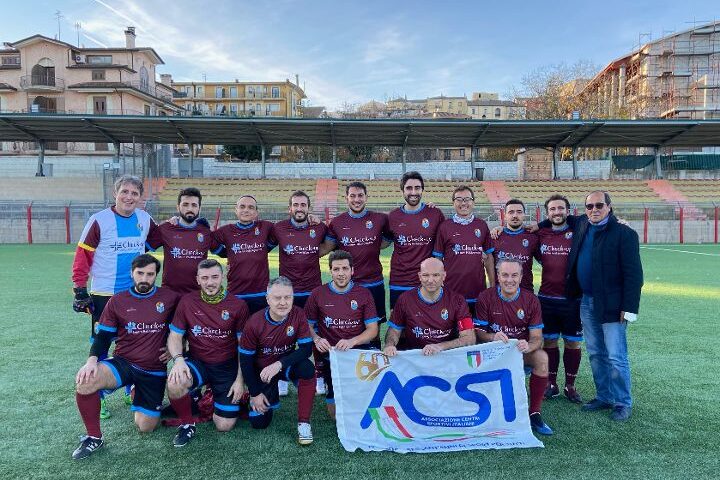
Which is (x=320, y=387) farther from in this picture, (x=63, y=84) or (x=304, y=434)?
(x=63, y=84)

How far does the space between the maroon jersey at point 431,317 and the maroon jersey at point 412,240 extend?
0.80m

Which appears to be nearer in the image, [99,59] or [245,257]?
[245,257]

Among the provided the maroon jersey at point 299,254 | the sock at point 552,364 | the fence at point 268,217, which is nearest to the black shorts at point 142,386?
the maroon jersey at point 299,254

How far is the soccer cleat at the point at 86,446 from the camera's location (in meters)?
3.26

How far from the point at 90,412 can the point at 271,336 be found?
1.33 metres

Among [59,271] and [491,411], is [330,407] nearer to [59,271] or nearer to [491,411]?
[491,411]

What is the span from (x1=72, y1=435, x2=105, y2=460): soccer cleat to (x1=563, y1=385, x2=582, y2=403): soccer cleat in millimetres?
3707

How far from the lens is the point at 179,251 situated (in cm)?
461

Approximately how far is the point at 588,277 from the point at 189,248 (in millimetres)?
3553

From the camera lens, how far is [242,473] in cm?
309

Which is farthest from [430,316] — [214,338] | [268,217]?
[268,217]

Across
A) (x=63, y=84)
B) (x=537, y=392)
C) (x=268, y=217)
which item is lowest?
(x=537, y=392)

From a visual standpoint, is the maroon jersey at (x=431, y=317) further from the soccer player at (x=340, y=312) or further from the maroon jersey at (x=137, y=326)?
the maroon jersey at (x=137, y=326)

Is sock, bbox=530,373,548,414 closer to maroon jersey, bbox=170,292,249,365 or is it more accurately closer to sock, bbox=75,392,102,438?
maroon jersey, bbox=170,292,249,365
